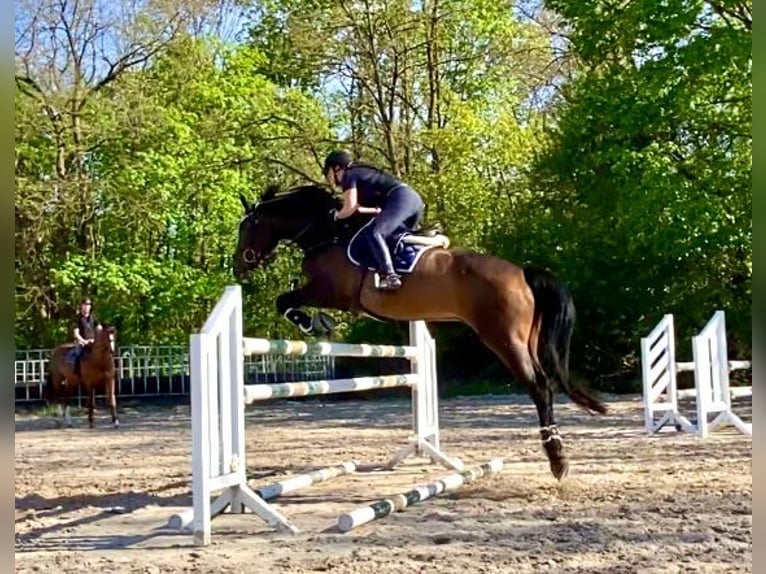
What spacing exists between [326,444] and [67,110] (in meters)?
12.9

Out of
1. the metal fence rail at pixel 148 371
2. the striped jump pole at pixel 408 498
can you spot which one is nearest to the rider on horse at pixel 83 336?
the metal fence rail at pixel 148 371

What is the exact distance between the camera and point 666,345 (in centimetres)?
972

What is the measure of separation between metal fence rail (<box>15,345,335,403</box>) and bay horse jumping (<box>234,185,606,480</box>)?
41.7ft

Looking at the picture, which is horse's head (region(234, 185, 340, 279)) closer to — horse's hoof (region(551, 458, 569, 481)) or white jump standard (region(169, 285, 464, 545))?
white jump standard (region(169, 285, 464, 545))

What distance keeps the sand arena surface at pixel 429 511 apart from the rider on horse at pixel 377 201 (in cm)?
148

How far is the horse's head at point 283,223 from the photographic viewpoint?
6.12 m

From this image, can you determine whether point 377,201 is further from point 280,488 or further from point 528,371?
point 280,488

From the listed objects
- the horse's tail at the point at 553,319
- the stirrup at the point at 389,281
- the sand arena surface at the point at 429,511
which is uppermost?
the stirrup at the point at 389,281

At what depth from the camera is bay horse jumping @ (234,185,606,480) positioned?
18.8ft

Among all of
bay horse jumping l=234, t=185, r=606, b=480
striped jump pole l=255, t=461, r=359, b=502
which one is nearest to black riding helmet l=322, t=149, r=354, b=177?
bay horse jumping l=234, t=185, r=606, b=480

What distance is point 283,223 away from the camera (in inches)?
245

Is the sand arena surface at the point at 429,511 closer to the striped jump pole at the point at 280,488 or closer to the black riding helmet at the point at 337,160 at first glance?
the striped jump pole at the point at 280,488

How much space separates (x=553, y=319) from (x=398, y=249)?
3.57 ft

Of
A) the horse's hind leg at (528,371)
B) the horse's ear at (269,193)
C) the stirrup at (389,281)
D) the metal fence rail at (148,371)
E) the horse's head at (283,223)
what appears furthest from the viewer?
the metal fence rail at (148,371)
